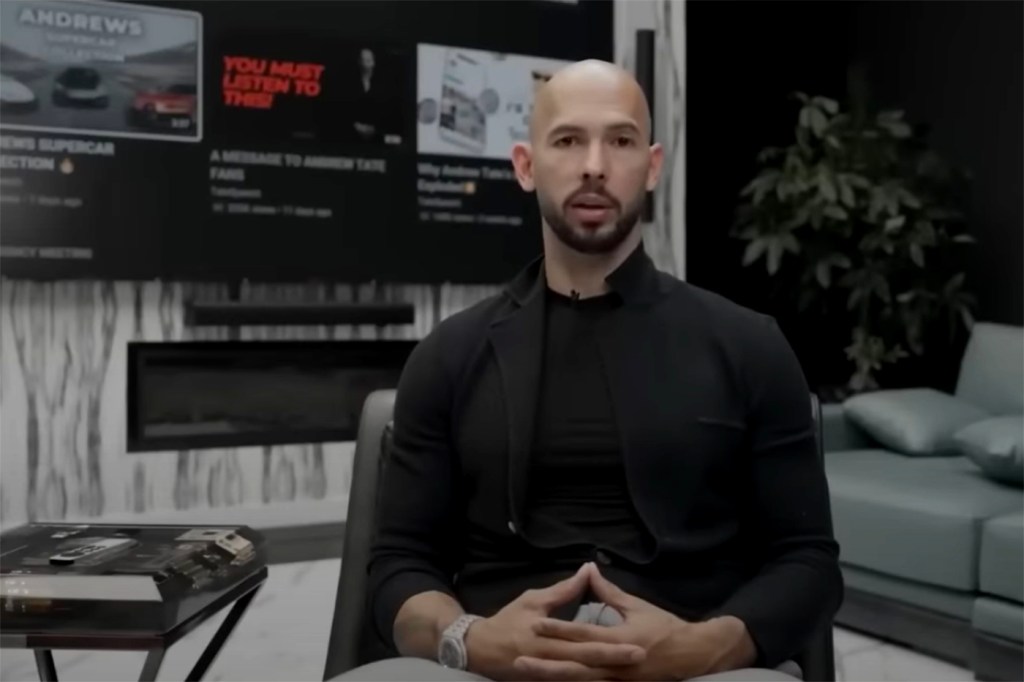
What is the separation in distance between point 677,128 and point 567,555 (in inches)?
124

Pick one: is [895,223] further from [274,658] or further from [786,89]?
[274,658]

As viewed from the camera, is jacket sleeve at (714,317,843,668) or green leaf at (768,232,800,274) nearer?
jacket sleeve at (714,317,843,668)

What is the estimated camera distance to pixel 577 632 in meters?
1.15

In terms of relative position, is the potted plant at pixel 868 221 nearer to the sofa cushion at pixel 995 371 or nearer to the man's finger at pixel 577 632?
the sofa cushion at pixel 995 371

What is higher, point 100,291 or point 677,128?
point 677,128

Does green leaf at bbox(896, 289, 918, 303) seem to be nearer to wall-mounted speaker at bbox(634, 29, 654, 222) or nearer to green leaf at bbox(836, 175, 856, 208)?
green leaf at bbox(836, 175, 856, 208)

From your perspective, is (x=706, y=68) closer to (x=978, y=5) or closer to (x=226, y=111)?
(x=978, y=5)

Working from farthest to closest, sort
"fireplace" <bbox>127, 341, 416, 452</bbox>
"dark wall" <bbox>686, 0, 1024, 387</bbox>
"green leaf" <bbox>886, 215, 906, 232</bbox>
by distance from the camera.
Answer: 1. "dark wall" <bbox>686, 0, 1024, 387</bbox>
2. "green leaf" <bbox>886, 215, 906, 232</bbox>
3. "fireplace" <bbox>127, 341, 416, 452</bbox>

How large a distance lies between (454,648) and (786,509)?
1.38 feet

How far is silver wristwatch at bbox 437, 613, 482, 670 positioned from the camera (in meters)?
1.18

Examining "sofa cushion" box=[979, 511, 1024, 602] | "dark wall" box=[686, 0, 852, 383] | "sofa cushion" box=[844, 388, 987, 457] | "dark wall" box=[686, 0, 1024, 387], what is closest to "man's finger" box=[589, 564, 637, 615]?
"sofa cushion" box=[979, 511, 1024, 602]

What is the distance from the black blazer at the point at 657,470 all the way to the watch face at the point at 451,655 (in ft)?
0.28

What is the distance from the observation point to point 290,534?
131 inches

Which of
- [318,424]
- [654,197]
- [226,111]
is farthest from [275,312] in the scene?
[654,197]
